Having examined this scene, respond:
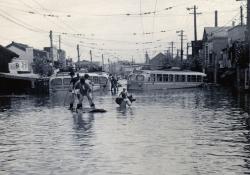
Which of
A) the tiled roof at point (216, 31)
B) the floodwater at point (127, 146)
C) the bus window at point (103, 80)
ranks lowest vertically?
the floodwater at point (127, 146)

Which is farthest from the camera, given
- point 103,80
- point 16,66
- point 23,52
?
point 23,52

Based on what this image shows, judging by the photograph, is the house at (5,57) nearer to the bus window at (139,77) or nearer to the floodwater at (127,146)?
the bus window at (139,77)

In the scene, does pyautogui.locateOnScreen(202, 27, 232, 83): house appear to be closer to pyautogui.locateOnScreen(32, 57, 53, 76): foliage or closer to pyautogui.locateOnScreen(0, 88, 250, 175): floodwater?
pyautogui.locateOnScreen(32, 57, 53, 76): foliage

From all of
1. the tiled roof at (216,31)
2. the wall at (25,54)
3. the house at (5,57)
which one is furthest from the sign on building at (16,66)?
the tiled roof at (216,31)

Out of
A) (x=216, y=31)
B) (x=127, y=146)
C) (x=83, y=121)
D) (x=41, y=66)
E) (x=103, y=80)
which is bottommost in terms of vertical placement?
(x=83, y=121)

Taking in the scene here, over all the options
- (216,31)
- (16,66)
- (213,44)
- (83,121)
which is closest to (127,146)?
(83,121)

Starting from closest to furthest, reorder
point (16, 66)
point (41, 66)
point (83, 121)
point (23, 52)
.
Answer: point (83, 121), point (16, 66), point (41, 66), point (23, 52)

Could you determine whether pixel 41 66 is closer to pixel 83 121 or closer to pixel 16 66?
pixel 16 66

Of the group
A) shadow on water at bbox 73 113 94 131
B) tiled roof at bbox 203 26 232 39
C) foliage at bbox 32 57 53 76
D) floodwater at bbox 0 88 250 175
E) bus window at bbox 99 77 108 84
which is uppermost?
tiled roof at bbox 203 26 232 39

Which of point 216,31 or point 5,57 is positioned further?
point 216,31

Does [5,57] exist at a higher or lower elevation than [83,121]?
higher

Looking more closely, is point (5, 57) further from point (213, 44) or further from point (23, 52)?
point (213, 44)

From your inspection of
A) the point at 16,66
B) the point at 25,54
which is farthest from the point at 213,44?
the point at 16,66

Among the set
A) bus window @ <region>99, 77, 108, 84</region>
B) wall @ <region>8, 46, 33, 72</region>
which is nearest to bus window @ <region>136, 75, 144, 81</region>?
bus window @ <region>99, 77, 108, 84</region>
